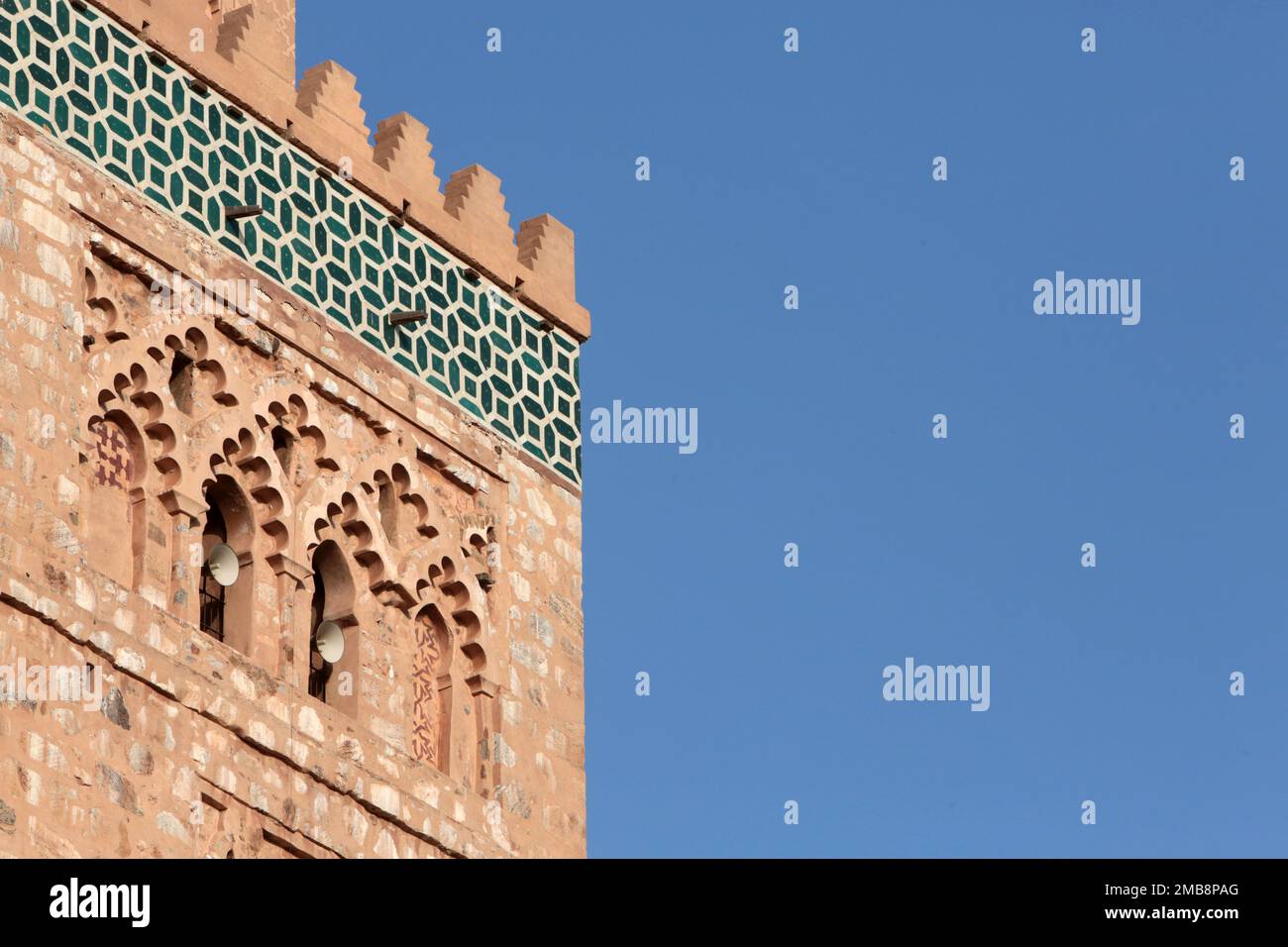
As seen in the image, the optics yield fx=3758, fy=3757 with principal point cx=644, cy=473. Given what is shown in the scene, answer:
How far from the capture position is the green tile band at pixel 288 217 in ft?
59.1

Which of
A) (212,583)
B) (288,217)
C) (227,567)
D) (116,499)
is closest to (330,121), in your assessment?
(288,217)

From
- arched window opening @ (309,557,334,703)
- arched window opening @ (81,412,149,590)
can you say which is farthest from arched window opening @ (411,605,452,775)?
arched window opening @ (81,412,149,590)

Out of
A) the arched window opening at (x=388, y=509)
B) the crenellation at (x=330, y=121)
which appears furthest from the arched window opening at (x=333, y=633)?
the crenellation at (x=330, y=121)

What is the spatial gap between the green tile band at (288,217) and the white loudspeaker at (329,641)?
157 centimetres

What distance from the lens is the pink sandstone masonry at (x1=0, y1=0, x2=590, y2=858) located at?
1702cm

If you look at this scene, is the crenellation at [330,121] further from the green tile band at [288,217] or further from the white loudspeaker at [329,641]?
the white loudspeaker at [329,641]

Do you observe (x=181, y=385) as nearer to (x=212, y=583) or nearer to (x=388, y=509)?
(x=212, y=583)

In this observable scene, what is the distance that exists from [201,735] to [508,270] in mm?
4239

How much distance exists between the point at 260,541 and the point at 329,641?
2.29 ft

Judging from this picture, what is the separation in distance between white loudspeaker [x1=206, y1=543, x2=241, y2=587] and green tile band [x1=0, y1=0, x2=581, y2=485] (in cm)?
148

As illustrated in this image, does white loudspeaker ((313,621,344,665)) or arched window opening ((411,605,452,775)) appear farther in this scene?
arched window opening ((411,605,452,775))

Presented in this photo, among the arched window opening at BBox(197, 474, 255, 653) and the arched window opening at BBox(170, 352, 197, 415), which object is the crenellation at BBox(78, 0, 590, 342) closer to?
the arched window opening at BBox(170, 352, 197, 415)
